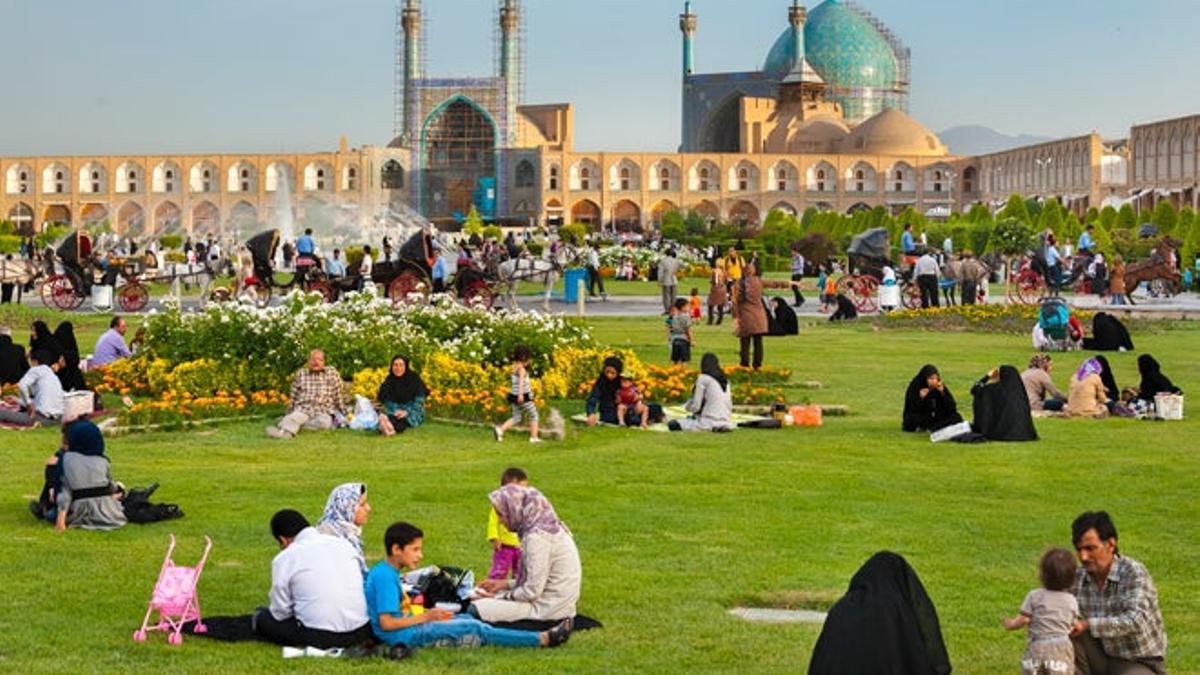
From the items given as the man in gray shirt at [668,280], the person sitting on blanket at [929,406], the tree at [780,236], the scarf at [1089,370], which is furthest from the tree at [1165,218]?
the person sitting on blanket at [929,406]

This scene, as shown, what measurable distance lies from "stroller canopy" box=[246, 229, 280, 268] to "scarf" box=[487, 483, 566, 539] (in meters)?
19.2

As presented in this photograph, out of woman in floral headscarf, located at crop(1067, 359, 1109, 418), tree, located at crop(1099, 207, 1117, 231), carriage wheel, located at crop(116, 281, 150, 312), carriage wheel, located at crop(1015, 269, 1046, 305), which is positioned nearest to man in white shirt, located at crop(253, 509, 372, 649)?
woman in floral headscarf, located at crop(1067, 359, 1109, 418)

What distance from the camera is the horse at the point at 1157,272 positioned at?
2778 cm

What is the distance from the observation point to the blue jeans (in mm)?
7062

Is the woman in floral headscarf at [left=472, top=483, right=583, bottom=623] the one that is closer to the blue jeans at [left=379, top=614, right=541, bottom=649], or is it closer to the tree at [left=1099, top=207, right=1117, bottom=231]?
the blue jeans at [left=379, top=614, right=541, bottom=649]

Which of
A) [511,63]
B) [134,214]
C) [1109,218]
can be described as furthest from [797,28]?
[1109,218]

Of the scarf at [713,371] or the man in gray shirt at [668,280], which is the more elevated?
the man in gray shirt at [668,280]

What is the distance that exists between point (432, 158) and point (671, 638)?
3034 inches

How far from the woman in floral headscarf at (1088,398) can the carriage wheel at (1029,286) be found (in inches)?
526

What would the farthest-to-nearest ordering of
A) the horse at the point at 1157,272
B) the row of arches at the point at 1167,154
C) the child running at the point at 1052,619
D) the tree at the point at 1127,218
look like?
the row of arches at the point at 1167,154 → the tree at the point at 1127,218 → the horse at the point at 1157,272 → the child running at the point at 1052,619

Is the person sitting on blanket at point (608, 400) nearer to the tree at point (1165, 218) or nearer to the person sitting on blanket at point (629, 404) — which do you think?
the person sitting on blanket at point (629, 404)

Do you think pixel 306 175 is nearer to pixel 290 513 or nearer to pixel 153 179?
pixel 153 179

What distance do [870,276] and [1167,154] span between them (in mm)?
32580

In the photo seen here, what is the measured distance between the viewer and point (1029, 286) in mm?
27375
